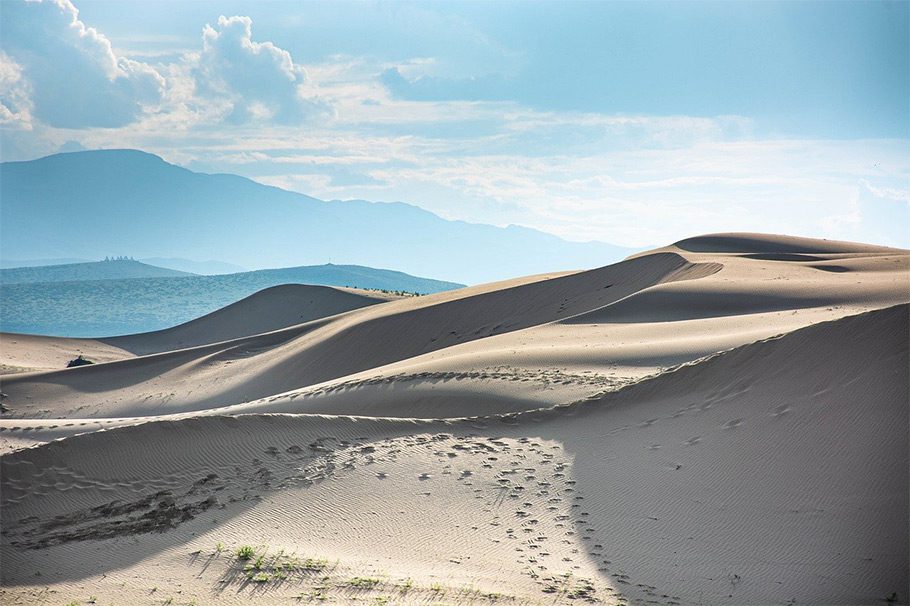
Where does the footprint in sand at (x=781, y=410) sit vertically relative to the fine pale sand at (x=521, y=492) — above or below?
above

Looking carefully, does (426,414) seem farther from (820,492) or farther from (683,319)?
(683,319)

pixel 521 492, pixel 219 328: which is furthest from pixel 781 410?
pixel 219 328

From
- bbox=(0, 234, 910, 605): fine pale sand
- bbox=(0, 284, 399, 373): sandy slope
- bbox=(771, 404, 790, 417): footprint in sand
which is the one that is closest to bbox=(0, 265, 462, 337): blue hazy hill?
bbox=(0, 284, 399, 373): sandy slope

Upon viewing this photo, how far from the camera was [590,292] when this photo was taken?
96.8 ft

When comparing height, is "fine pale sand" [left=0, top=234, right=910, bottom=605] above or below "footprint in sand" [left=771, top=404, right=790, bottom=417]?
below

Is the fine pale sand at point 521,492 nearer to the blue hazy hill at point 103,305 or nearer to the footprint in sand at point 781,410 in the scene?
the footprint in sand at point 781,410

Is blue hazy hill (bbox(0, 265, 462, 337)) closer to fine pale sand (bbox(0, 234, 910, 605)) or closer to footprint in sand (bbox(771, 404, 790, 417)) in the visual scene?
fine pale sand (bbox(0, 234, 910, 605))

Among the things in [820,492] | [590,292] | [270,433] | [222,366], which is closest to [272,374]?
[222,366]

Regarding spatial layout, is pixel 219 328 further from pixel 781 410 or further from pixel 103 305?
pixel 103 305

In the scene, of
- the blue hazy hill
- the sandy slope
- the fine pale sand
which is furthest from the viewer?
the blue hazy hill

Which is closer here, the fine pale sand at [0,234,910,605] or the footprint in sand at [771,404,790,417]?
the fine pale sand at [0,234,910,605]

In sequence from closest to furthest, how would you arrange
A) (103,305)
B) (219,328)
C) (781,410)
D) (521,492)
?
(521,492), (781,410), (219,328), (103,305)

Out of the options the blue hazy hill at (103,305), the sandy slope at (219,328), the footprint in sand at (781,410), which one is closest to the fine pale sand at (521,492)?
the footprint in sand at (781,410)

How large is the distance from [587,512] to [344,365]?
20227 mm
